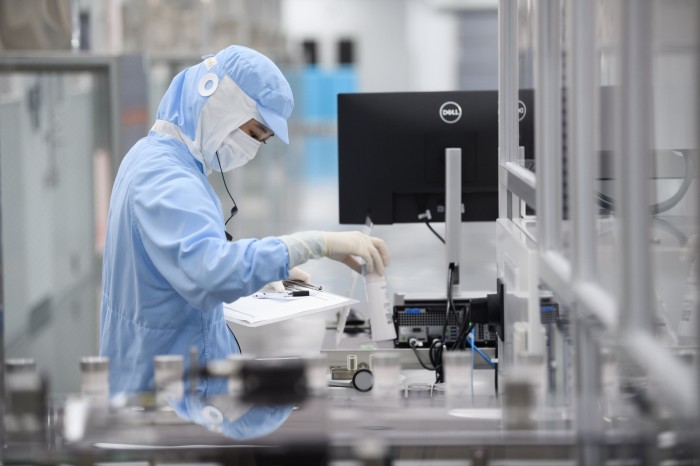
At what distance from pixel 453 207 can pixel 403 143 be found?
0.24 metres

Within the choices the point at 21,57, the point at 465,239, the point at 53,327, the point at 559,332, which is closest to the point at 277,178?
the point at 465,239

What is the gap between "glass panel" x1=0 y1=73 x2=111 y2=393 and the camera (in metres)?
5.14

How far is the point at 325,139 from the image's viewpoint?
15.9 m

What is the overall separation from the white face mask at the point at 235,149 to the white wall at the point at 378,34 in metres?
13.7

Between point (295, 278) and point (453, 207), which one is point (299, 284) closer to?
point (295, 278)

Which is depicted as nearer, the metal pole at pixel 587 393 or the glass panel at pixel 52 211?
the metal pole at pixel 587 393

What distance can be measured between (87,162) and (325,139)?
10.1 m

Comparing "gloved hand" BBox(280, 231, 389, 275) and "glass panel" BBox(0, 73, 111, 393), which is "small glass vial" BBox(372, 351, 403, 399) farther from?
"glass panel" BBox(0, 73, 111, 393)

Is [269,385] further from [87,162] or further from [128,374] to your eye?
[87,162]

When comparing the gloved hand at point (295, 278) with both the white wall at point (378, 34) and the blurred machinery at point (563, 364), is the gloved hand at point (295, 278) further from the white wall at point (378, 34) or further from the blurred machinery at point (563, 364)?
the white wall at point (378, 34)

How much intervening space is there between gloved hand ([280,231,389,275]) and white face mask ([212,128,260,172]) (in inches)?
11.1

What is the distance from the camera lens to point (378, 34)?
16281 millimetres

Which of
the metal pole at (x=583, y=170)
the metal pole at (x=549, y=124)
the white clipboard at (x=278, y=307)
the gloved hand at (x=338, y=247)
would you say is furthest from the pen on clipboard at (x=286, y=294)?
the metal pole at (x=583, y=170)

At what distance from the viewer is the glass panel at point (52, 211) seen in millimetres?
5141
